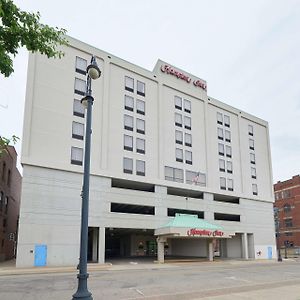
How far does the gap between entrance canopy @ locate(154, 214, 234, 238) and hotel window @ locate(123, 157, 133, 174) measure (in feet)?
27.1

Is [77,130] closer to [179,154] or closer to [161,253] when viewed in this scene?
[179,154]

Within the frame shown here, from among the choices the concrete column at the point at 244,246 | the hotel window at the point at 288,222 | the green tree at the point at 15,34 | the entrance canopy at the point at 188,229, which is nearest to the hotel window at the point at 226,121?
the concrete column at the point at 244,246

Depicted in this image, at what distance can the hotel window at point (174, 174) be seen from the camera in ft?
148

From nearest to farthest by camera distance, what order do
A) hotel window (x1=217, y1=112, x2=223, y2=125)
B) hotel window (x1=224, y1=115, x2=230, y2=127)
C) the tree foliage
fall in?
the tree foliage < hotel window (x1=217, y1=112, x2=223, y2=125) < hotel window (x1=224, y1=115, x2=230, y2=127)

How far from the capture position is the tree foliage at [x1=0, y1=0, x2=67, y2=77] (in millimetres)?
7338

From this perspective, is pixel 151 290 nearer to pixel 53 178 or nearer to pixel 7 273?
pixel 7 273

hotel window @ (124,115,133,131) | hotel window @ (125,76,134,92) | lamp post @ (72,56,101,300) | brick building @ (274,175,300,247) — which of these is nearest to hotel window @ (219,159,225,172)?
hotel window @ (124,115,133,131)

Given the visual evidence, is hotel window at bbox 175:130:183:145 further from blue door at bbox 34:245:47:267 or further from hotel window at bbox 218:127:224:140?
blue door at bbox 34:245:47:267

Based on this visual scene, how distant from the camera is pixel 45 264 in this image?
3316 cm

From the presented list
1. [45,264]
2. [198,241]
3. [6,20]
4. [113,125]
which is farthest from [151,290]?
[198,241]

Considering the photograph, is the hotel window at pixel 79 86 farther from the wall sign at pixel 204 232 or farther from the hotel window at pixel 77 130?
the wall sign at pixel 204 232

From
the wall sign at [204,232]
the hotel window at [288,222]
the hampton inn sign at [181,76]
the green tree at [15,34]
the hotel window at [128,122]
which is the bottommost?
the wall sign at [204,232]

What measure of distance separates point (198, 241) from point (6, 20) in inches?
1933

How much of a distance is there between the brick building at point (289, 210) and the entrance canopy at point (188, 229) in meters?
46.7
